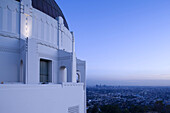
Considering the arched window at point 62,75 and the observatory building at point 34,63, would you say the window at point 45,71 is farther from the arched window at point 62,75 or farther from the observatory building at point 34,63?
the arched window at point 62,75

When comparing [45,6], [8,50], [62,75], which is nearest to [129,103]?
[62,75]

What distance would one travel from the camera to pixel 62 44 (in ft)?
35.5

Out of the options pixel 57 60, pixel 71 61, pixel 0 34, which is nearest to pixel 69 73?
pixel 71 61

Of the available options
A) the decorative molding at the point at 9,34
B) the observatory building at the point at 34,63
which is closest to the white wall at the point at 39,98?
the observatory building at the point at 34,63

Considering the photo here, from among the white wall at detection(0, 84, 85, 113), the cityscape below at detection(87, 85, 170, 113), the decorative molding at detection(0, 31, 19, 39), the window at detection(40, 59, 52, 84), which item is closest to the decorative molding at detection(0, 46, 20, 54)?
the decorative molding at detection(0, 31, 19, 39)

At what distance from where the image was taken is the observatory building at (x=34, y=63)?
18.9 feet

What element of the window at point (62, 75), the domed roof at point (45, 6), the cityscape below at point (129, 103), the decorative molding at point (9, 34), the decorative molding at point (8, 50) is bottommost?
the cityscape below at point (129, 103)

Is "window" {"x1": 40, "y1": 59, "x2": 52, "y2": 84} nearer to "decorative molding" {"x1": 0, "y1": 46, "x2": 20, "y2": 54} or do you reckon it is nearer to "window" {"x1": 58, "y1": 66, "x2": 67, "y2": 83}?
"window" {"x1": 58, "y1": 66, "x2": 67, "y2": 83}

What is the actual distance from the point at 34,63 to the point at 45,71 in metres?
2.16

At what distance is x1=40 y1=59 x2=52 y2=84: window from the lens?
9.37 m

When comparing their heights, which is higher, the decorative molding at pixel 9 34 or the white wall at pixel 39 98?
the decorative molding at pixel 9 34

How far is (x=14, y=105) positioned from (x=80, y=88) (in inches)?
152

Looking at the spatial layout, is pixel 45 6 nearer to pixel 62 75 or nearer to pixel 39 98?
pixel 62 75

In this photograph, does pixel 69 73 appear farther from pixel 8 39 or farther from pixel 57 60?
pixel 8 39
